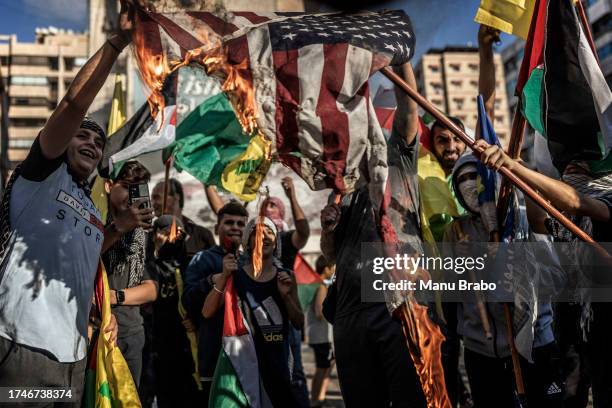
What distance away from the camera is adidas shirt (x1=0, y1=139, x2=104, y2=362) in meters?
2.48

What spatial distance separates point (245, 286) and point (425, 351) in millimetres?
1318

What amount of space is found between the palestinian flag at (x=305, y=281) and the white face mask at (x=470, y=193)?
362cm

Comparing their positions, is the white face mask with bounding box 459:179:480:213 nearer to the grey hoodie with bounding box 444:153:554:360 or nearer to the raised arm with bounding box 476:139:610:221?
the grey hoodie with bounding box 444:153:554:360

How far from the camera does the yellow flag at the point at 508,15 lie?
3695 millimetres

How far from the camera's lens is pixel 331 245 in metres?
3.84

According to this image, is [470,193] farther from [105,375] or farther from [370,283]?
[105,375]

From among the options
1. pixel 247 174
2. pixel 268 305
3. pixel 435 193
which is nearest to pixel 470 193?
pixel 435 193

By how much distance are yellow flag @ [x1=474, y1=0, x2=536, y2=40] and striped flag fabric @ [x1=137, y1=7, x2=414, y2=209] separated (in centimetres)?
75

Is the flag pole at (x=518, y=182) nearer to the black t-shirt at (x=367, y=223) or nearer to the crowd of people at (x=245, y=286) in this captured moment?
the crowd of people at (x=245, y=286)

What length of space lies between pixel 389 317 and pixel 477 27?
191 centimetres

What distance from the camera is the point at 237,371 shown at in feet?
A: 12.2

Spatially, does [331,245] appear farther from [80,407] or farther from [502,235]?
[80,407]

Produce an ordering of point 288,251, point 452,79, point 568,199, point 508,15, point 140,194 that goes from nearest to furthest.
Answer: point 568,199
point 140,194
point 508,15
point 288,251
point 452,79

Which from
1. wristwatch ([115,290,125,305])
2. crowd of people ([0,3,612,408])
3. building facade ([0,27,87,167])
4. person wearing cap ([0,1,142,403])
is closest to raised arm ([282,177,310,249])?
crowd of people ([0,3,612,408])
